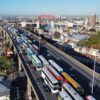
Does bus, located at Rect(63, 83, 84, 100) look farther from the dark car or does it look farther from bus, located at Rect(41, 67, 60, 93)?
the dark car

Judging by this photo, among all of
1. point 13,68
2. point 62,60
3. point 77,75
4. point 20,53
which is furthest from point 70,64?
point 13,68

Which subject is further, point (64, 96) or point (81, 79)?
point (81, 79)

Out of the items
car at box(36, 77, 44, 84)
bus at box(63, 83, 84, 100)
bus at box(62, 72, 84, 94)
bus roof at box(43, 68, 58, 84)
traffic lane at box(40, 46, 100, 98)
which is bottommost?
traffic lane at box(40, 46, 100, 98)

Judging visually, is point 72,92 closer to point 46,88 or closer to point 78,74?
point 46,88

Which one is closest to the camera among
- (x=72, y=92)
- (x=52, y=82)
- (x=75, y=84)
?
(x=72, y=92)

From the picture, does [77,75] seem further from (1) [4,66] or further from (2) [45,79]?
(1) [4,66]

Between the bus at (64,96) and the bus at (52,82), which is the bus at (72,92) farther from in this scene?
the bus at (52,82)

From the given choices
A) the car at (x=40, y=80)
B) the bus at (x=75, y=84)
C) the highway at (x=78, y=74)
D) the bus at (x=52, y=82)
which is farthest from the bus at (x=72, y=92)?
the car at (x=40, y=80)

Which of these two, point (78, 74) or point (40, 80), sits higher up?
point (40, 80)

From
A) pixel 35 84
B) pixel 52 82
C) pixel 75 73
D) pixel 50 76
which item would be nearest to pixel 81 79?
pixel 75 73

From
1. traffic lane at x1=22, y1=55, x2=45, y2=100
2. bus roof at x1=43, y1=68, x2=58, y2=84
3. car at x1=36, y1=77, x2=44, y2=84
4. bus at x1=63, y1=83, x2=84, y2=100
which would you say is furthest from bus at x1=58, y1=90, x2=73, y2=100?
car at x1=36, y1=77, x2=44, y2=84

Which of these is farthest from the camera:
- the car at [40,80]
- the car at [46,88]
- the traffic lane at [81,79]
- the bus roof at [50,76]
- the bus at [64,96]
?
the car at [40,80]

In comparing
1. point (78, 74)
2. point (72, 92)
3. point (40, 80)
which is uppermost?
point (72, 92)
